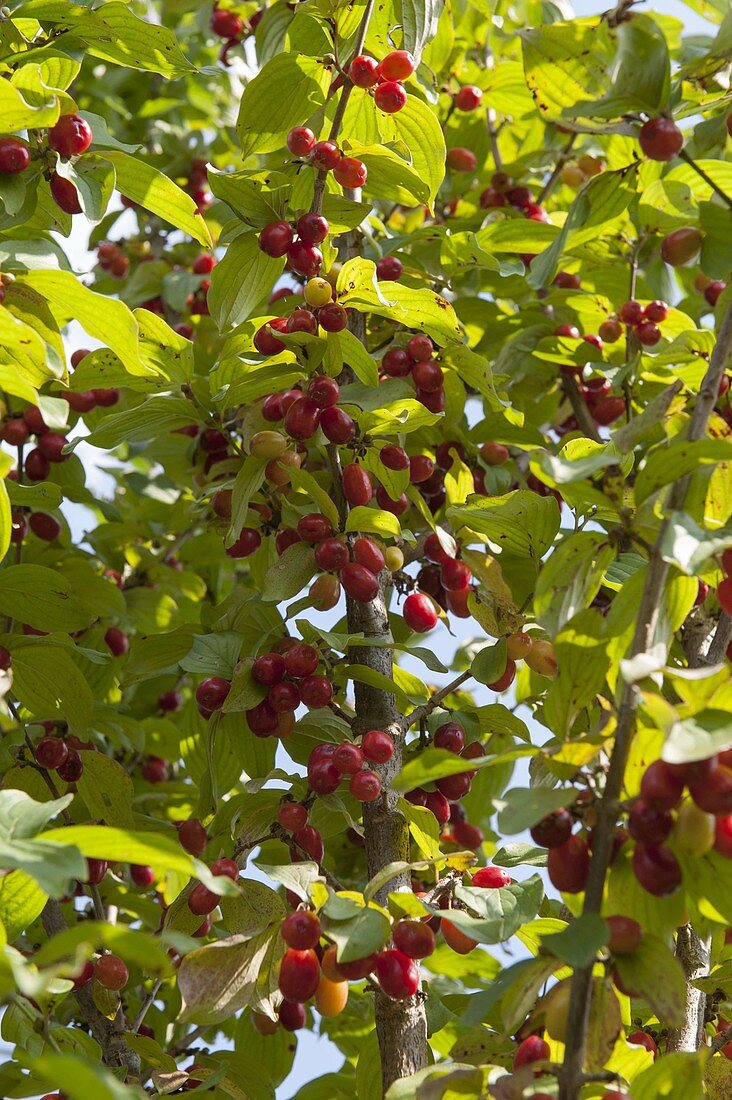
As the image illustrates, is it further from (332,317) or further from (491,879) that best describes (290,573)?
(491,879)

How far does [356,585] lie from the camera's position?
7.34 ft

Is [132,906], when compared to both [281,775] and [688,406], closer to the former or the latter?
[281,775]

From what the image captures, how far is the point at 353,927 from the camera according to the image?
173 centimetres

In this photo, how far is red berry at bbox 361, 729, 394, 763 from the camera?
218cm

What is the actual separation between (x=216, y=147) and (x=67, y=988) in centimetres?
342


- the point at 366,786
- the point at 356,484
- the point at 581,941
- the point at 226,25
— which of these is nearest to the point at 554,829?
the point at 581,941

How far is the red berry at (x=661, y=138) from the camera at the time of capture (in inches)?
70.9

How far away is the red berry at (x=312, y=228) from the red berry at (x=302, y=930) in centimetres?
125

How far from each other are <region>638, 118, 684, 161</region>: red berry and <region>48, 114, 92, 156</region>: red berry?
3.24 ft

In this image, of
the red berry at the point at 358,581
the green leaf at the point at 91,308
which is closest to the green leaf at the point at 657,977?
the red berry at the point at 358,581

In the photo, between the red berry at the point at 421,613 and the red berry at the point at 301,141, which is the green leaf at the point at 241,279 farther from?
the red berry at the point at 421,613

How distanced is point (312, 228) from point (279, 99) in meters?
0.34

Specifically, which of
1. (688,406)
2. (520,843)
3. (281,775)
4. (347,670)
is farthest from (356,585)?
(688,406)

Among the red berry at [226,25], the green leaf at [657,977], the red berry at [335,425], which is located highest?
the red berry at [226,25]
